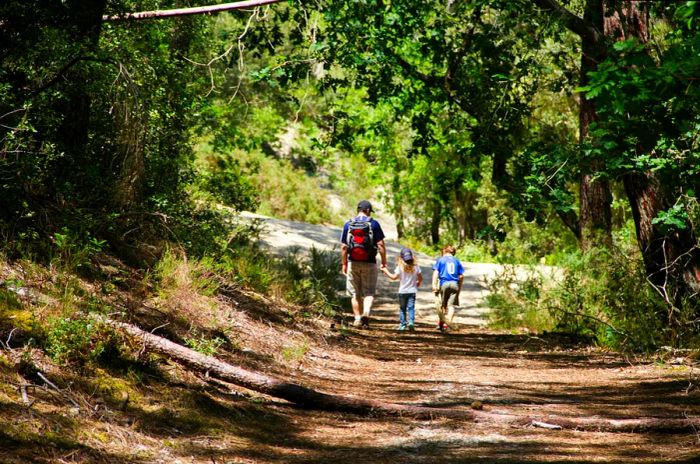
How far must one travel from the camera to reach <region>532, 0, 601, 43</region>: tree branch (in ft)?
36.1

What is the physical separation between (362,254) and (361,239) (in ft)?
0.79

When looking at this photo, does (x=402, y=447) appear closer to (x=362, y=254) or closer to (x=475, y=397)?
(x=475, y=397)

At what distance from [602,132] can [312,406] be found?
3.02m

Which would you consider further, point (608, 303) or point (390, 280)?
point (390, 280)

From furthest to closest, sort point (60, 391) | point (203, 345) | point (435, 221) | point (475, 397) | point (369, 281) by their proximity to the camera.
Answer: point (435, 221) → point (369, 281) → point (475, 397) → point (203, 345) → point (60, 391)

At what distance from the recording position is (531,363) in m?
10.1

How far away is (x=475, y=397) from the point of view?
24.0ft

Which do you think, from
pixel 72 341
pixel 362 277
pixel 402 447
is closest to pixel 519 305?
pixel 362 277

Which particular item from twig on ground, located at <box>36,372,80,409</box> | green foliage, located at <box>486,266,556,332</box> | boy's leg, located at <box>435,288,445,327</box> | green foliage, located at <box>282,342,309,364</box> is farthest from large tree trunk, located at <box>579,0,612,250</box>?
twig on ground, located at <box>36,372,80,409</box>

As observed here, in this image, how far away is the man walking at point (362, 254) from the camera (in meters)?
12.6

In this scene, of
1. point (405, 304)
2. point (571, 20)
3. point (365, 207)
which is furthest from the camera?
point (405, 304)

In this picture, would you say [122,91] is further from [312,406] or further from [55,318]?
[312,406]

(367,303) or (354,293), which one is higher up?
(354,293)

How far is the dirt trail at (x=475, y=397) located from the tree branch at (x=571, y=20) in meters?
4.30
